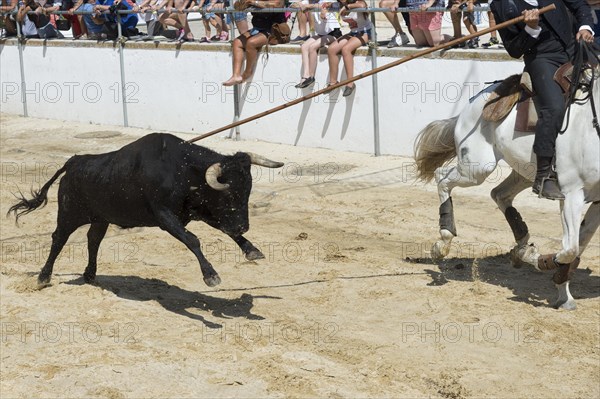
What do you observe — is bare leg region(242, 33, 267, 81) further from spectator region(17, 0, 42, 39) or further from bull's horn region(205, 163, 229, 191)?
bull's horn region(205, 163, 229, 191)

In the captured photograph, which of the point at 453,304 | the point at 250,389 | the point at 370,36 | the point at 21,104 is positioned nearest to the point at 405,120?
the point at 370,36

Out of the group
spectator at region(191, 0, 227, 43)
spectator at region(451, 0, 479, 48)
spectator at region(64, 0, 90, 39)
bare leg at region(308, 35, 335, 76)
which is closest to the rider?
spectator at region(451, 0, 479, 48)

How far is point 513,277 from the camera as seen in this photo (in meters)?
9.19

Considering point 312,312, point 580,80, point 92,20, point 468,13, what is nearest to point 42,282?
point 312,312

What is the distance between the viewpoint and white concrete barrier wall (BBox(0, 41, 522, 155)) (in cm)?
1369

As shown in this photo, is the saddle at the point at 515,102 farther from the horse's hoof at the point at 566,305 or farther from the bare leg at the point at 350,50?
the bare leg at the point at 350,50

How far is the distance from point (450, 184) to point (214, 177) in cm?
251

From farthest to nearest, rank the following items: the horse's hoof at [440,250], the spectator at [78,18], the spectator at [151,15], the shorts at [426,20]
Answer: the spectator at [78,18]
the spectator at [151,15]
the shorts at [426,20]
the horse's hoof at [440,250]

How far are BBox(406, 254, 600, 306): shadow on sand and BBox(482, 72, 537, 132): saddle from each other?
1.43 metres

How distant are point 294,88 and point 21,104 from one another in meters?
7.60

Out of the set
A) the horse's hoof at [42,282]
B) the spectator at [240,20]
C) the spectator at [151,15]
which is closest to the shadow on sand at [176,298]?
the horse's hoof at [42,282]

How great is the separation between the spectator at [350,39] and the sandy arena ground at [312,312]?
255 cm

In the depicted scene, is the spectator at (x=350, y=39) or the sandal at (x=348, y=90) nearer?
the spectator at (x=350, y=39)

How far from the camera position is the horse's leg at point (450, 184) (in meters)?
8.82
